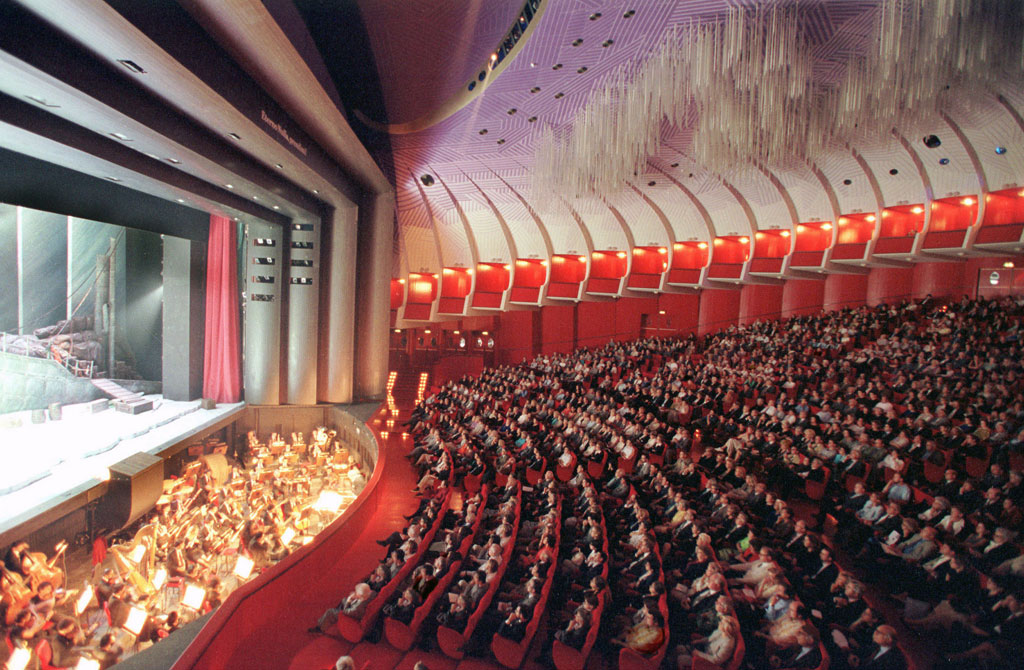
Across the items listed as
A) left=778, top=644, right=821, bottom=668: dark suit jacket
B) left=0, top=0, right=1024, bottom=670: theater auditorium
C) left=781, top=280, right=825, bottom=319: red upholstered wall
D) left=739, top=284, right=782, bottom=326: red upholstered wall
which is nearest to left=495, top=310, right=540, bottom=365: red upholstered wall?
left=0, top=0, right=1024, bottom=670: theater auditorium

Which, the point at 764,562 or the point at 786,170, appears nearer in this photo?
the point at 764,562

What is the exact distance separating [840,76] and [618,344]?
8.49 meters

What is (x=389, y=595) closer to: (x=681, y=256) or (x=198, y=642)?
(x=198, y=642)

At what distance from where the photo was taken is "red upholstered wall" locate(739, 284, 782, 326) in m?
15.8

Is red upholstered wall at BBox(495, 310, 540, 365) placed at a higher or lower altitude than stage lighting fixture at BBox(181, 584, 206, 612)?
higher

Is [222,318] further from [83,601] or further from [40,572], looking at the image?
[83,601]

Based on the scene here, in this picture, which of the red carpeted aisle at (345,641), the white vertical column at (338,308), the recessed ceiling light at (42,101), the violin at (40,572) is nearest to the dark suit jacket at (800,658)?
the red carpeted aisle at (345,641)

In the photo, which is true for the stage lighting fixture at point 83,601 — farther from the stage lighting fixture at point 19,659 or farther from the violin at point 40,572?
the stage lighting fixture at point 19,659

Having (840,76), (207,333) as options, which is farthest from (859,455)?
(207,333)

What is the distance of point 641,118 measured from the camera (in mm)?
9148

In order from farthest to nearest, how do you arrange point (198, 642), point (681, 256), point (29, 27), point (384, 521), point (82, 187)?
point (681, 256) → point (82, 187) → point (384, 521) → point (29, 27) → point (198, 642)

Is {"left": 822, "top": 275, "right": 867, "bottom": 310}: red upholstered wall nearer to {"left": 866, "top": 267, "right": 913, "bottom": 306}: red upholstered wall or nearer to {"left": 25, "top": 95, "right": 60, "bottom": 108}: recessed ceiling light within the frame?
{"left": 866, "top": 267, "right": 913, "bottom": 306}: red upholstered wall

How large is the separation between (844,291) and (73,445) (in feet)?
55.3

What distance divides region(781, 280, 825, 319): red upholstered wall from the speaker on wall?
49.8 feet
